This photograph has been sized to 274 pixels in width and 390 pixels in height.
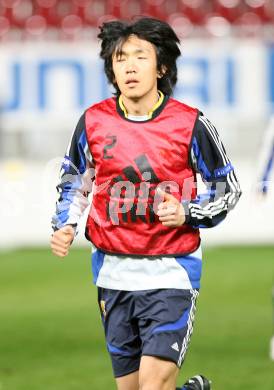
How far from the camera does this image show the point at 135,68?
493 centimetres

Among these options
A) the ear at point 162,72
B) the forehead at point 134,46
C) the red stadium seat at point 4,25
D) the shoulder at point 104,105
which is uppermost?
the forehead at point 134,46

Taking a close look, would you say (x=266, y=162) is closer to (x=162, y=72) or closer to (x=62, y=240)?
(x=162, y=72)

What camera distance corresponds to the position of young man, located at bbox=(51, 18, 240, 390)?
16.1 ft

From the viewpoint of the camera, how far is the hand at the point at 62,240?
16.2ft

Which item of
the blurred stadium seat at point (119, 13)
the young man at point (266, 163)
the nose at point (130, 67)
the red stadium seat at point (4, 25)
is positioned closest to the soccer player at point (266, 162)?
the young man at point (266, 163)

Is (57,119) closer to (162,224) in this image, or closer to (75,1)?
(75,1)

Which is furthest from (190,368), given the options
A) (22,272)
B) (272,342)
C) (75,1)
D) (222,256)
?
(75,1)

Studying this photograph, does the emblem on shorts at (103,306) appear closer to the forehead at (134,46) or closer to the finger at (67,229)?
the finger at (67,229)

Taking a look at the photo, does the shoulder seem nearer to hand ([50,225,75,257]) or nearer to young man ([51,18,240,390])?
young man ([51,18,240,390])

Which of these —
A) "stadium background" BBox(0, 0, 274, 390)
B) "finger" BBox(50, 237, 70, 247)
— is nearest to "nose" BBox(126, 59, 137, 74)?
"finger" BBox(50, 237, 70, 247)

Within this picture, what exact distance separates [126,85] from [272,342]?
3.65 m

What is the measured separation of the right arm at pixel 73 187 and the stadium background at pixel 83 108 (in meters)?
5.86

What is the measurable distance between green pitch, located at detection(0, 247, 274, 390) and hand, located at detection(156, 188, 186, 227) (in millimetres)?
2411

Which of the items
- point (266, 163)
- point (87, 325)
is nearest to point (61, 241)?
point (266, 163)
